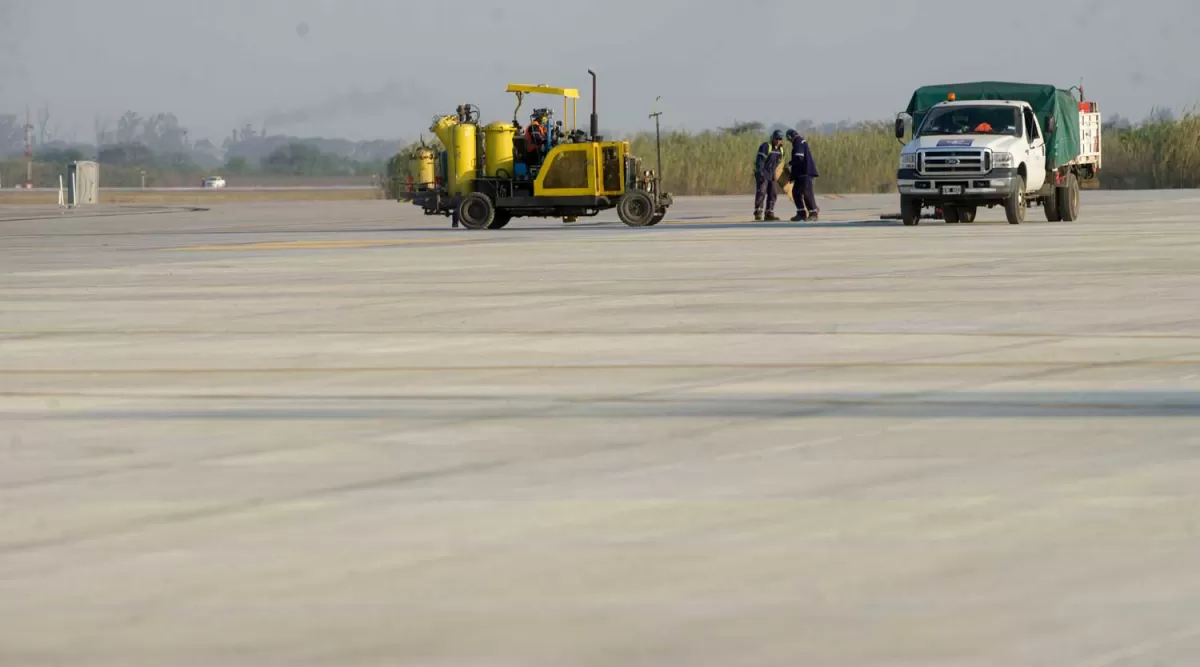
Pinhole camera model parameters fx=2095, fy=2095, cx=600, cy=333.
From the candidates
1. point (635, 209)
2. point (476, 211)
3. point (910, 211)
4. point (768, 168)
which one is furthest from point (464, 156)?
point (910, 211)

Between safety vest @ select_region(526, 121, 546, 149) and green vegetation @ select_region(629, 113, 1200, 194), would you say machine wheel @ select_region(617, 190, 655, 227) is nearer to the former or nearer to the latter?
safety vest @ select_region(526, 121, 546, 149)

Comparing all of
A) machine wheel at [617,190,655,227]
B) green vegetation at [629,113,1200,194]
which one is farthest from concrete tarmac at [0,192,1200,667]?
green vegetation at [629,113,1200,194]

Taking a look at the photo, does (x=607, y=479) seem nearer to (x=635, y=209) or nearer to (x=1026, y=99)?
(x=635, y=209)

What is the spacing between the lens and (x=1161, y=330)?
45.6ft

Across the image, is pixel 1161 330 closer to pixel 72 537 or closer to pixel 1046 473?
pixel 1046 473

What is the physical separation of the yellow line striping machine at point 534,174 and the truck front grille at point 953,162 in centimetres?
461

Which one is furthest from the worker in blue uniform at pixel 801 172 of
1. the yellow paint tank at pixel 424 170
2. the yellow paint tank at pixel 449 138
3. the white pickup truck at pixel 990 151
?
the yellow paint tank at pixel 424 170

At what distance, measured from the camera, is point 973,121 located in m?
34.0

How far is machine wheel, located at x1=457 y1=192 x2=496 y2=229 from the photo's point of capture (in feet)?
115

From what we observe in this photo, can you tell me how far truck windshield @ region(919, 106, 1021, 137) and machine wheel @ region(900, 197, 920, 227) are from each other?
1.13 m

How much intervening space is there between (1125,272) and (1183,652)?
15848mm

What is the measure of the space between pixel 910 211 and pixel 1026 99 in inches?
132

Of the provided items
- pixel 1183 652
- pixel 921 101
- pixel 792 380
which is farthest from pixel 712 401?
pixel 921 101

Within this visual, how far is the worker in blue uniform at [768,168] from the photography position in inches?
1448
